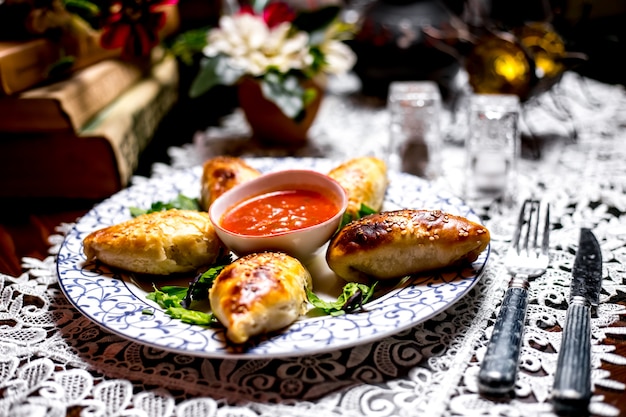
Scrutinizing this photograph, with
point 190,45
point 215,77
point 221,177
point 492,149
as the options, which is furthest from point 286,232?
point 190,45

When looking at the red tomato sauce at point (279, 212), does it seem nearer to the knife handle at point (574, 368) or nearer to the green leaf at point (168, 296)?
the green leaf at point (168, 296)

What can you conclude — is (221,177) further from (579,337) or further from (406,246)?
(579,337)

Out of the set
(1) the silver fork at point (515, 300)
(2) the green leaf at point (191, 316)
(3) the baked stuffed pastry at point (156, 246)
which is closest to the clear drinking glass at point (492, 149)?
(1) the silver fork at point (515, 300)

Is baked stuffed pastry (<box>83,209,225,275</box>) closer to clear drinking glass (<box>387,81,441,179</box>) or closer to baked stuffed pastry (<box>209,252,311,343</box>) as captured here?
baked stuffed pastry (<box>209,252,311,343</box>)

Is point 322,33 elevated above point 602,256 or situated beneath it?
elevated above

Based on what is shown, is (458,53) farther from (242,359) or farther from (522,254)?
(242,359)

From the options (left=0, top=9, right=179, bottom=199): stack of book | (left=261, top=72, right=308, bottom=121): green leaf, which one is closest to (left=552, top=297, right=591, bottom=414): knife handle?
(left=261, top=72, right=308, bottom=121): green leaf

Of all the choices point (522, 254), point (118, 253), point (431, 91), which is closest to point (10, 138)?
point (118, 253)
